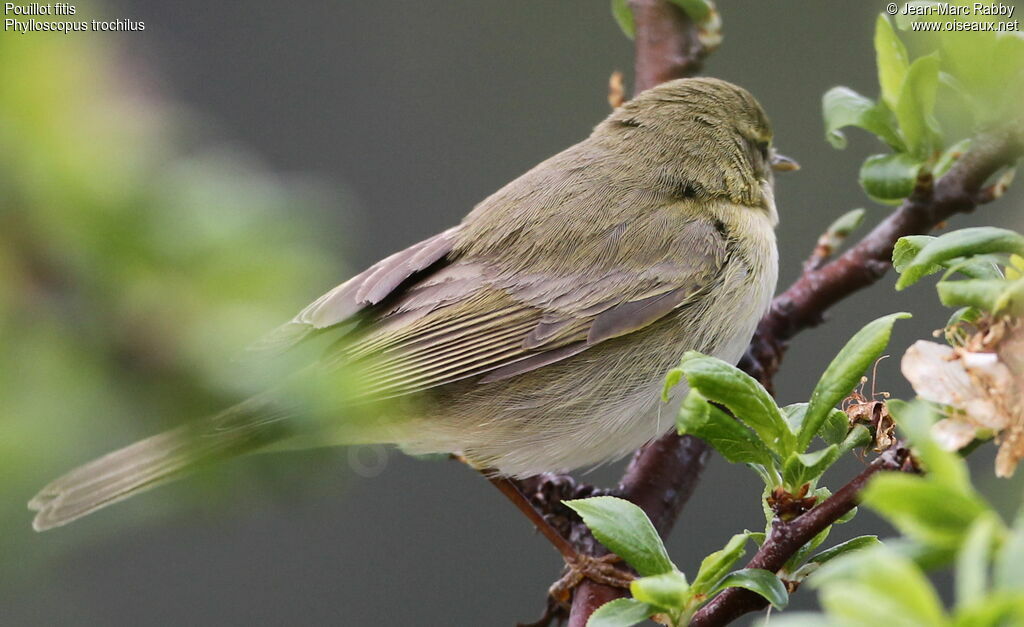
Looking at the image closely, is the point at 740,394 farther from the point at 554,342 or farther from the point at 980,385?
the point at 554,342

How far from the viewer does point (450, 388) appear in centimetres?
269

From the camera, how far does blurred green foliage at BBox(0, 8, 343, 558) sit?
79cm

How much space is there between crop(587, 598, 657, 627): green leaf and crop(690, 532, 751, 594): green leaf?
63mm

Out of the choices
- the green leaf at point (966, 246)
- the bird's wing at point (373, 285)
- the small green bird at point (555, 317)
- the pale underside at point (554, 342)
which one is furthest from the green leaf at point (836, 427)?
the bird's wing at point (373, 285)

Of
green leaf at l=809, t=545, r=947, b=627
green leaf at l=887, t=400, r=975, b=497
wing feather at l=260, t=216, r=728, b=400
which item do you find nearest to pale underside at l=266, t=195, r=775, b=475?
wing feather at l=260, t=216, r=728, b=400

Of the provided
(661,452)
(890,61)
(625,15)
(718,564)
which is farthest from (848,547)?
(625,15)

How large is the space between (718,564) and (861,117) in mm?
1091

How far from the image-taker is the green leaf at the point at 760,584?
3.89ft

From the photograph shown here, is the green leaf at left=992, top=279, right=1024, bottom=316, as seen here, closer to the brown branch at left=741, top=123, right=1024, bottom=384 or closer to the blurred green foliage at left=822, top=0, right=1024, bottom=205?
the blurred green foliage at left=822, top=0, right=1024, bottom=205

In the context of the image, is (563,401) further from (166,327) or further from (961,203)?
(166,327)

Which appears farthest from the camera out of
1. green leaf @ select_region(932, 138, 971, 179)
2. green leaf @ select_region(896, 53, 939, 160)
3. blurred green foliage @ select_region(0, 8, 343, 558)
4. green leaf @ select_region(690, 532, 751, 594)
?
green leaf @ select_region(932, 138, 971, 179)

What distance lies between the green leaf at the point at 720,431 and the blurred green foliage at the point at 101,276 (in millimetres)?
428

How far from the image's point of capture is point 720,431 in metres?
1.23

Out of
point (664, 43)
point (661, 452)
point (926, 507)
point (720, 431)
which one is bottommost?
point (661, 452)
